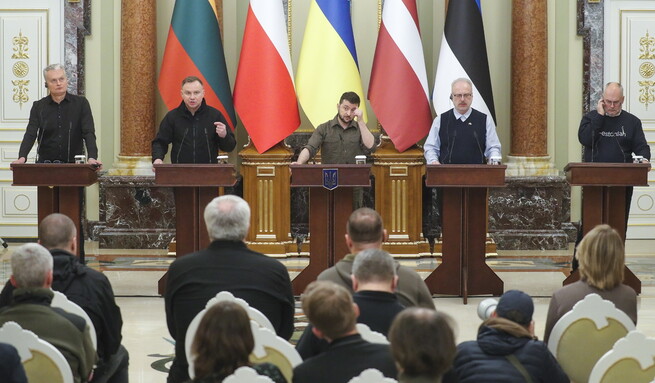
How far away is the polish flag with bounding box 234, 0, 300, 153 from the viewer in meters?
10.5

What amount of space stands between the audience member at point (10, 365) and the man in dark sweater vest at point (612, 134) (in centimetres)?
585

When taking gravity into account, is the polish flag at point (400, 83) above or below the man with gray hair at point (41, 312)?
above

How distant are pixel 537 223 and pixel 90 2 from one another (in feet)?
15.9

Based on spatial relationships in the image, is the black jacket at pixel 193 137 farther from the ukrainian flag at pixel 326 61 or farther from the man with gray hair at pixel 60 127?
the ukrainian flag at pixel 326 61

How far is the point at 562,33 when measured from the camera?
1138cm

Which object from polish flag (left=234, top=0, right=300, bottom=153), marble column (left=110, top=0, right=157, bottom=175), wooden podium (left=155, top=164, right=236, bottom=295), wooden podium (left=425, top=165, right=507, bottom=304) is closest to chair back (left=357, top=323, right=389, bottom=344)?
wooden podium (left=155, top=164, right=236, bottom=295)

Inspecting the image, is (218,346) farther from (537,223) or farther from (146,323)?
(537,223)

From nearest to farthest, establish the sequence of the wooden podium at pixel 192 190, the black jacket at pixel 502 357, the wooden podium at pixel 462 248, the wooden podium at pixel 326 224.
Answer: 1. the black jacket at pixel 502 357
2. the wooden podium at pixel 192 190
3. the wooden podium at pixel 326 224
4. the wooden podium at pixel 462 248

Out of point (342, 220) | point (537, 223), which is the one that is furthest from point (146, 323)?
point (537, 223)

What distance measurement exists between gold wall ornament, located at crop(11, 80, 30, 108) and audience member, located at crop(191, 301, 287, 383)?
8296mm

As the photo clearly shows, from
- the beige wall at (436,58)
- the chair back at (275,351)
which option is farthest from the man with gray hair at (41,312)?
the beige wall at (436,58)

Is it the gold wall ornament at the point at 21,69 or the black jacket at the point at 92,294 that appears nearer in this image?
the black jacket at the point at 92,294

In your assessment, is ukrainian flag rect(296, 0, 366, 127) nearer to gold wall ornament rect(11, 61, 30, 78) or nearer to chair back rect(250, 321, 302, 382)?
gold wall ornament rect(11, 61, 30, 78)

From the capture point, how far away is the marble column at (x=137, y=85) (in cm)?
1091
